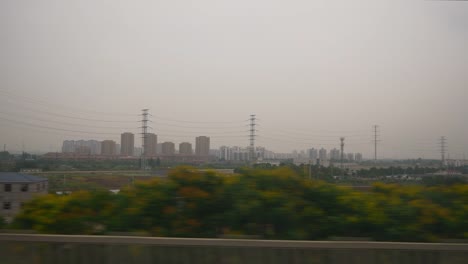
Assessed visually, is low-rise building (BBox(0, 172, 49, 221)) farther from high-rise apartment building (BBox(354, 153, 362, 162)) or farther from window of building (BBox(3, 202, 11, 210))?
high-rise apartment building (BBox(354, 153, 362, 162))

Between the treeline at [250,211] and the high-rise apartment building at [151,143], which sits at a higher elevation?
the high-rise apartment building at [151,143]

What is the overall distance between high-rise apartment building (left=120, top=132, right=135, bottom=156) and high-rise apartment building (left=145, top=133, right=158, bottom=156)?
35 cm

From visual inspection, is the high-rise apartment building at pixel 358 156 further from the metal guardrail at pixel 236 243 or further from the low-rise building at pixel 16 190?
the low-rise building at pixel 16 190

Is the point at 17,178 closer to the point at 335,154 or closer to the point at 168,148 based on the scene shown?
the point at 168,148

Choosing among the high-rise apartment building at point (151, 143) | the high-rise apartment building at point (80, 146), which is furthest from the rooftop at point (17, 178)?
the high-rise apartment building at point (151, 143)

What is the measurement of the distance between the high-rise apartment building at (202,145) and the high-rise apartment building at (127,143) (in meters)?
1.39

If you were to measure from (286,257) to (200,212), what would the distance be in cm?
142

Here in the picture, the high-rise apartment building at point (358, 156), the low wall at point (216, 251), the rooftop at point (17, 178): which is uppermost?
the high-rise apartment building at point (358, 156)

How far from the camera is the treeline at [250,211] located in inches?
232

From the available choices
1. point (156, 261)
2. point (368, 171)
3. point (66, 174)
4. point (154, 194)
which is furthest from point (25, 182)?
point (368, 171)

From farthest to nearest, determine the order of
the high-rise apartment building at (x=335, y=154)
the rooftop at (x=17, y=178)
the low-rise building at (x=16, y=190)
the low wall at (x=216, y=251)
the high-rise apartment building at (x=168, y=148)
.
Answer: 1. the high-rise apartment building at (x=168, y=148)
2. the high-rise apartment building at (x=335, y=154)
3. the rooftop at (x=17, y=178)
4. the low-rise building at (x=16, y=190)
5. the low wall at (x=216, y=251)

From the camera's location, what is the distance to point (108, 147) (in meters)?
9.05

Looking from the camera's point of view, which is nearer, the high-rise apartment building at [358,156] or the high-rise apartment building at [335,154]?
the high-rise apartment building at [335,154]

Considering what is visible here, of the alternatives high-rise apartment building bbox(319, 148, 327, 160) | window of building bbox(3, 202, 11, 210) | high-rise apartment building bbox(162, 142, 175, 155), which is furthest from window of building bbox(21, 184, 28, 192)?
high-rise apartment building bbox(319, 148, 327, 160)
